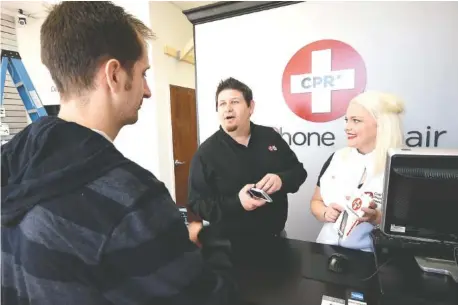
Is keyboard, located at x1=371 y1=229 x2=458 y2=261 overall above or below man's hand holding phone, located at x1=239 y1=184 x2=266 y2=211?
below

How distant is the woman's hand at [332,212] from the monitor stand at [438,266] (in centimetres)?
38

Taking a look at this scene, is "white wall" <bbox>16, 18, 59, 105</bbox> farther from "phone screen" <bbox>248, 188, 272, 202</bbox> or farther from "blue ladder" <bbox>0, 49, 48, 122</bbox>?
"phone screen" <bbox>248, 188, 272, 202</bbox>

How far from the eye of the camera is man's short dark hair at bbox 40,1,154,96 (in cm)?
63

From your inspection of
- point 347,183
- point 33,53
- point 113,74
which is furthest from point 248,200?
point 33,53

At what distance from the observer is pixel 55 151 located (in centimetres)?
54

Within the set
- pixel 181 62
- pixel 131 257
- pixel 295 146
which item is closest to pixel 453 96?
pixel 295 146

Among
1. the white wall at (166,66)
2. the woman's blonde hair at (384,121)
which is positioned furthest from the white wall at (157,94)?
the woman's blonde hair at (384,121)

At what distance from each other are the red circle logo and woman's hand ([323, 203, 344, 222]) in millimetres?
143

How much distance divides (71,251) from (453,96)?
80.1 inches

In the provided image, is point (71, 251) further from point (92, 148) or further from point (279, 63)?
point (279, 63)

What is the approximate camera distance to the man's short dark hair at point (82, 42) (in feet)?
2.08

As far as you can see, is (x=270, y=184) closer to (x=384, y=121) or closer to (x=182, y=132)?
(x=384, y=121)

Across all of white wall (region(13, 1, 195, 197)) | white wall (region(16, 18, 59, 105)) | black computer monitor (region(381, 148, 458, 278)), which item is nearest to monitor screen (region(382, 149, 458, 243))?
black computer monitor (region(381, 148, 458, 278))

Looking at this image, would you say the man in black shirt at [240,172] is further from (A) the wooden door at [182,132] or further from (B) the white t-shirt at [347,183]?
(A) the wooden door at [182,132]
